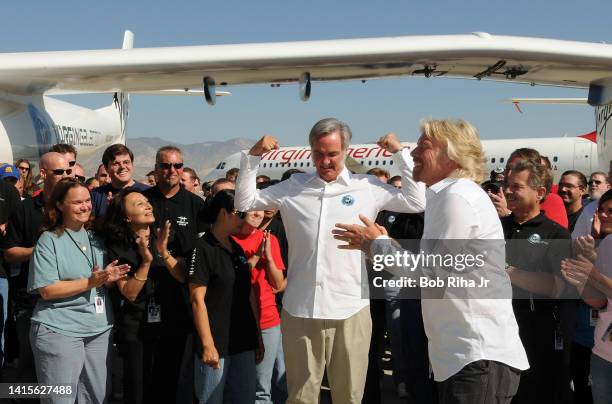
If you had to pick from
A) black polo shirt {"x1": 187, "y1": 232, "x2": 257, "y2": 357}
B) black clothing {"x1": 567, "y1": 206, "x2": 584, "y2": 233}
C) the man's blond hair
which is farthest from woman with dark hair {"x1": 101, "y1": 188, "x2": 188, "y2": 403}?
black clothing {"x1": 567, "y1": 206, "x2": 584, "y2": 233}

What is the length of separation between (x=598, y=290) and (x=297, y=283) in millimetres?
1726

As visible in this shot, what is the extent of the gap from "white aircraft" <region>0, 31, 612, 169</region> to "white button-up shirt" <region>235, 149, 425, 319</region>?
3896 millimetres

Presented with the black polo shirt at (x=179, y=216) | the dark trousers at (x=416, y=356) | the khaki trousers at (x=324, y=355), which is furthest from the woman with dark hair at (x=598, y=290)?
the black polo shirt at (x=179, y=216)

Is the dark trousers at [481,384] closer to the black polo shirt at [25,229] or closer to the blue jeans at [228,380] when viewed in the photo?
the blue jeans at [228,380]

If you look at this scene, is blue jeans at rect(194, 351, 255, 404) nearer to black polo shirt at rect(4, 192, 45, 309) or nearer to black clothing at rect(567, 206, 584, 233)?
black polo shirt at rect(4, 192, 45, 309)

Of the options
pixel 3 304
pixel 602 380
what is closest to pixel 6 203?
pixel 3 304

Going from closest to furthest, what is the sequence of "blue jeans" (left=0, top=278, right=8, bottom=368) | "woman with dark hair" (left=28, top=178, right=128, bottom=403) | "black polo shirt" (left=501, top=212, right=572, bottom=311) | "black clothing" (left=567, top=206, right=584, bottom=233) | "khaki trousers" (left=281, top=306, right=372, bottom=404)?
"khaki trousers" (left=281, top=306, right=372, bottom=404) → "woman with dark hair" (left=28, top=178, right=128, bottom=403) → "black polo shirt" (left=501, top=212, right=572, bottom=311) → "blue jeans" (left=0, top=278, right=8, bottom=368) → "black clothing" (left=567, top=206, right=584, bottom=233)

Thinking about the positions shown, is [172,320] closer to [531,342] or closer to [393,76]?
[531,342]

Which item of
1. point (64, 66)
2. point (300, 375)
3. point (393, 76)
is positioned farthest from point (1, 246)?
point (393, 76)

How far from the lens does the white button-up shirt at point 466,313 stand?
2.49 meters

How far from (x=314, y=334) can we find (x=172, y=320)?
1.26 meters

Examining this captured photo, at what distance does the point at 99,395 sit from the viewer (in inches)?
159

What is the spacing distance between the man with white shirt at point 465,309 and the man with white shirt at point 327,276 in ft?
2.74

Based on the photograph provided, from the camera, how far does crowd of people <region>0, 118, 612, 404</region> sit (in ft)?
8.99
